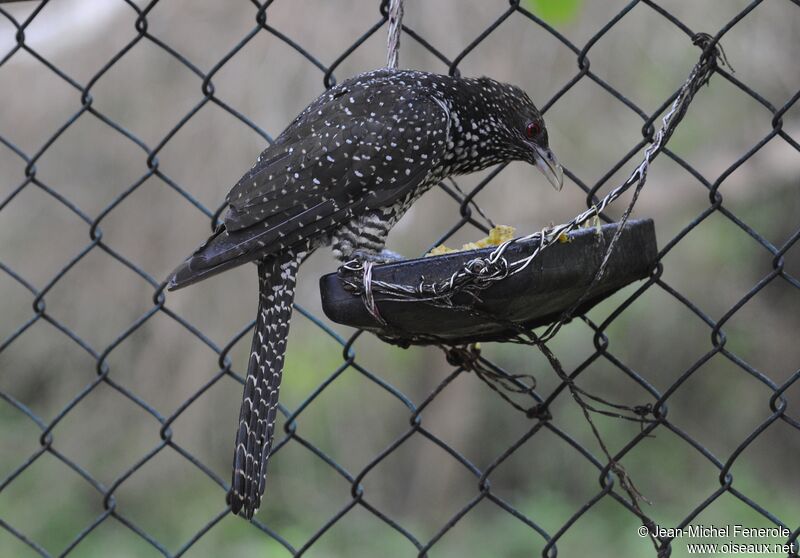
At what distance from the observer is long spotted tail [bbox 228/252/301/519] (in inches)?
80.3

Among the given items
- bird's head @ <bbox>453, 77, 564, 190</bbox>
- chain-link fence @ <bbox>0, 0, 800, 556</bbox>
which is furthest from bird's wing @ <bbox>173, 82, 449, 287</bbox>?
chain-link fence @ <bbox>0, 0, 800, 556</bbox>

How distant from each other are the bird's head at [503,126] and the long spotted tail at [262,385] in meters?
0.58

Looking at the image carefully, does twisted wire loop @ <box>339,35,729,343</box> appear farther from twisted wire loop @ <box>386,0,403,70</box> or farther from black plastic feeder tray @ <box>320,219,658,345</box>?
twisted wire loop @ <box>386,0,403,70</box>

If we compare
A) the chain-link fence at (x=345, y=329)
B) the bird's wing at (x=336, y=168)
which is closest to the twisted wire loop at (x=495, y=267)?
the bird's wing at (x=336, y=168)

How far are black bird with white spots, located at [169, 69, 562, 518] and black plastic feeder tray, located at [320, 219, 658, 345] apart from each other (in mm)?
333

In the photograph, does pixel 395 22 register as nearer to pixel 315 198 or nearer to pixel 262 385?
pixel 315 198

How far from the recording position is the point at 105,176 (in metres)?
4.15

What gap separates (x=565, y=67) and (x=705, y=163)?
1.04 meters

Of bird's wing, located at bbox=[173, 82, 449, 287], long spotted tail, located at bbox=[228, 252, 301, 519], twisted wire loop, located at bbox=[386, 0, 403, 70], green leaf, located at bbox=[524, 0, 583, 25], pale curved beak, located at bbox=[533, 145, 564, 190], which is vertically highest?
pale curved beak, located at bbox=[533, 145, 564, 190]

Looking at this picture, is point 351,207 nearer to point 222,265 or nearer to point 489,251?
point 222,265

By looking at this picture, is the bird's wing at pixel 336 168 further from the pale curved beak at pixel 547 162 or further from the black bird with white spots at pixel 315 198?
the pale curved beak at pixel 547 162

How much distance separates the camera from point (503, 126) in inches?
96.1

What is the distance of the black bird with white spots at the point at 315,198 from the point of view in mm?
2064

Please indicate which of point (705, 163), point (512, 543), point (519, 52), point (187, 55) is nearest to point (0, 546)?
point (512, 543)
